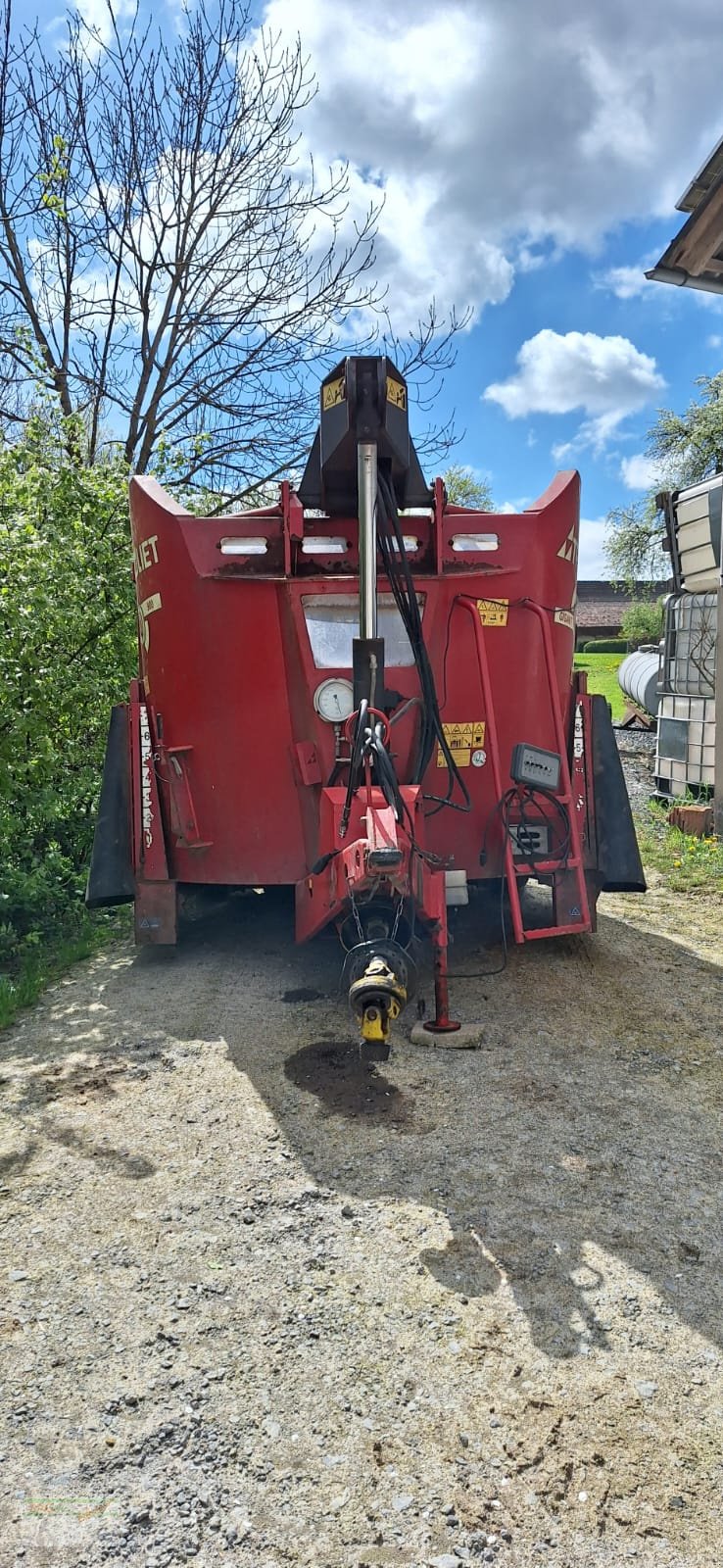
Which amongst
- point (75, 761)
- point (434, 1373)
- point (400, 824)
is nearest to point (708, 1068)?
point (400, 824)

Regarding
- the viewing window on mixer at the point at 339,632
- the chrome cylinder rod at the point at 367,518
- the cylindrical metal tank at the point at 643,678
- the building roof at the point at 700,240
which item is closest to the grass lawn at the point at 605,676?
the cylindrical metal tank at the point at 643,678

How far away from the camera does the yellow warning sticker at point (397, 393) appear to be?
3.81 m

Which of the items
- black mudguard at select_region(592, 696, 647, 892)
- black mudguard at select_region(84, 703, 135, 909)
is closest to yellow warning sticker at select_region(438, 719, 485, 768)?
black mudguard at select_region(592, 696, 647, 892)

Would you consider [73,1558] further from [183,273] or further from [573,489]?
[183,273]

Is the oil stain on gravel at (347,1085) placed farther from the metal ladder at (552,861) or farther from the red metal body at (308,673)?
the metal ladder at (552,861)

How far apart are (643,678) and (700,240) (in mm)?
6851

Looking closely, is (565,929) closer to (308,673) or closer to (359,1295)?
(308,673)

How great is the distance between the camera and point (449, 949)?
5461 millimetres

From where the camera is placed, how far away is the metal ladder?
15.2ft

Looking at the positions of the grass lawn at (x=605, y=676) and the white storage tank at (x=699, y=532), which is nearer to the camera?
the white storage tank at (x=699, y=532)

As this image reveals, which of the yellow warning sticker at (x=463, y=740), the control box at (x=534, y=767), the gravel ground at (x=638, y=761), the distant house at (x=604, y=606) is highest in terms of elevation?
the distant house at (x=604, y=606)

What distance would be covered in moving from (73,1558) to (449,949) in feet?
12.4

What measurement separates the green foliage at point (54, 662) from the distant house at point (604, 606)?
25.9 m

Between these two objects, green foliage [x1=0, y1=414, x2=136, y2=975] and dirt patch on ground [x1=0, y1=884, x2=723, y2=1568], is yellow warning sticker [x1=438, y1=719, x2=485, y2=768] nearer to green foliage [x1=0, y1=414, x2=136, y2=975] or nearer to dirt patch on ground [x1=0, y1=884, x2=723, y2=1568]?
dirt patch on ground [x1=0, y1=884, x2=723, y2=1568]
